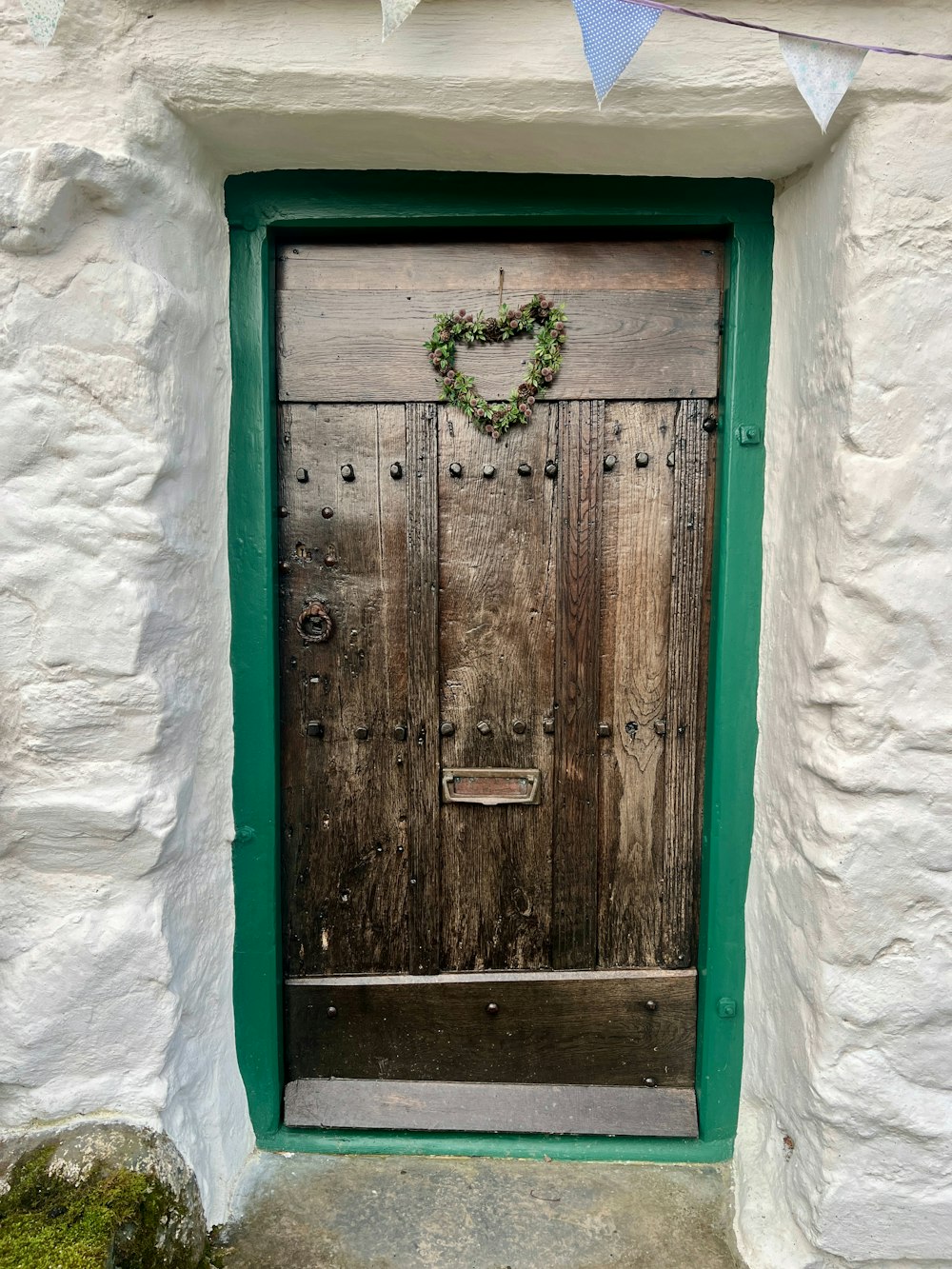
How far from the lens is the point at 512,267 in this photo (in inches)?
55.4

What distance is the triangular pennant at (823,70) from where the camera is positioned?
3.34ft

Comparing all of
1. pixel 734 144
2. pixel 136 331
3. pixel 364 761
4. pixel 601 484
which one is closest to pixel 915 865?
pixel 601 484

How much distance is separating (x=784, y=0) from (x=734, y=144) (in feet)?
0.59

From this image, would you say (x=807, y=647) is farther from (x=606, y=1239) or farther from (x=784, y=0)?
(x=606, y=1239)

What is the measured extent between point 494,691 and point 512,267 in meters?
0.81

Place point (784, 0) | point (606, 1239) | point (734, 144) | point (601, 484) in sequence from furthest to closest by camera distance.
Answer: point (601, 484), point (606, 1239), point (734, 144), point (784, 0)

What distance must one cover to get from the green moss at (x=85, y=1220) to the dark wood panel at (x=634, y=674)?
2.89ft

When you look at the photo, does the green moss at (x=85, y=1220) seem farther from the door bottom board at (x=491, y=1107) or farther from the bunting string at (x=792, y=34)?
the bunting string at (x=792, y=34)

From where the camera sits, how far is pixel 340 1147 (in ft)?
4.93

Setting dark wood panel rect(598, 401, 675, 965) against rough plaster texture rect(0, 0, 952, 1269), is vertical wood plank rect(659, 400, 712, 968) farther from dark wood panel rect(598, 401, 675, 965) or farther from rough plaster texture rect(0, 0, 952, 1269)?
rough plaster texture rect(0, 0, 952, 1269)

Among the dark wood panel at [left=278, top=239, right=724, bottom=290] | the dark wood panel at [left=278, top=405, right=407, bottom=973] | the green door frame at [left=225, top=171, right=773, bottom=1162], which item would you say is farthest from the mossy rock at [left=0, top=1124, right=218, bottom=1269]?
the dark wood panel at [left=278, top=239, right=724, bottom=290]

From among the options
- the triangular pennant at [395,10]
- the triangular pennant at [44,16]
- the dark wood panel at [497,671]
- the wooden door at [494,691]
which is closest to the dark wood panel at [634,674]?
the wooden door at [494,691]

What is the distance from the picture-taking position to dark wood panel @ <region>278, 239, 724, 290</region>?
1406mm

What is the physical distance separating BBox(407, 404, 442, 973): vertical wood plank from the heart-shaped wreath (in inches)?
3.0
